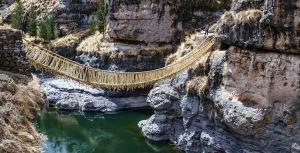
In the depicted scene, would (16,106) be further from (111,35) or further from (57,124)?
(111,35)

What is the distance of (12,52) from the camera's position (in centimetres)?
789

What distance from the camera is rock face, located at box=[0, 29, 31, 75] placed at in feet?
25.6

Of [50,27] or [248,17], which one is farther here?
[50,27]

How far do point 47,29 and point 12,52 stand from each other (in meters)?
27.9

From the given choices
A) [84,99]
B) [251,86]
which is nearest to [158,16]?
[84,99]

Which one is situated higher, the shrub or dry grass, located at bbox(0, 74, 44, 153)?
dry grass, located at bbox(0, 74, 44, 153)

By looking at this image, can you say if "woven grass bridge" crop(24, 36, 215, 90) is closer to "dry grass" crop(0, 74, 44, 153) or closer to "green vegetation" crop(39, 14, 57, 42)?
"dry grass" crop(0, 74, 44, 153)

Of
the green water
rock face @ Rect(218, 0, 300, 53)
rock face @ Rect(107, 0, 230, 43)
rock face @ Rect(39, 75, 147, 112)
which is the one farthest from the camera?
rock face @ Rect(107, 0, 230, 43)

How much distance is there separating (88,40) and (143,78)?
15349 mm

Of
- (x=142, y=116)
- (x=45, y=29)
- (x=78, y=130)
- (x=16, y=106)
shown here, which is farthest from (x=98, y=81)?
(x=45, y=29)

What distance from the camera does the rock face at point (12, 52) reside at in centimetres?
779

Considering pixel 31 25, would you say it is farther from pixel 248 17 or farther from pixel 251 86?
pixel 251 86

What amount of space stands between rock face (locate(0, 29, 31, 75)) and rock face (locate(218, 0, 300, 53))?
1149cm

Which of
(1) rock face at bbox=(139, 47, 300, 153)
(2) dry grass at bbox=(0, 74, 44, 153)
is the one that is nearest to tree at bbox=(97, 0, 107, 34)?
(1) rock face at bbox=(139, 47, 300, 153)
